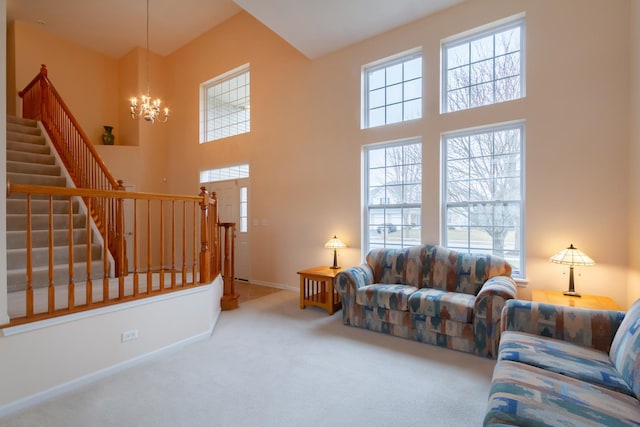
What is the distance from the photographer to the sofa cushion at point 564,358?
1590 mm

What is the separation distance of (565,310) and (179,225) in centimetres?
720

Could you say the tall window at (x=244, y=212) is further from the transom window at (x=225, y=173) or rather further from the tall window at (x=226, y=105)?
the tall window at (x=226, y=105)

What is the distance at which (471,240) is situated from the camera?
12.4 feet

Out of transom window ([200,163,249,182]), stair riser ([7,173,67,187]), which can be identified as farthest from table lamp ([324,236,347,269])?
stair riser ([7,173,67,187])

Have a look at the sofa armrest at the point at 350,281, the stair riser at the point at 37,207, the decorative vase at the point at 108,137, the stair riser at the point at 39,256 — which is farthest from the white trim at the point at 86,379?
the decorative vase at the point at 108,137

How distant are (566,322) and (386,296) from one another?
1.55 metres

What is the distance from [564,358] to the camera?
179cm

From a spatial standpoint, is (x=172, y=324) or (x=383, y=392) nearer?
(x=383, y=392)

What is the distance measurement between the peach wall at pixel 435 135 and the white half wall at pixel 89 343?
2391 millimetres

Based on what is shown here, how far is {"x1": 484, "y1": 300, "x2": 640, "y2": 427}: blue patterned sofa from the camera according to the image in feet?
4.23

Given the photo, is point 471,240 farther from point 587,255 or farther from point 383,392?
point 383,392

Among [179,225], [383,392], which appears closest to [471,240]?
[383,392]

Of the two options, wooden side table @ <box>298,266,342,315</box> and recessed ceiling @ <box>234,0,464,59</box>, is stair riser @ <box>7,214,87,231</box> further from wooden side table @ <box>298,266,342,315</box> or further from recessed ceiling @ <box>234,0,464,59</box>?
recessed ceiling @ <box>234,0,464,59</box>

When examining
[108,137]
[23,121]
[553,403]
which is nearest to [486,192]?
[553,403]
